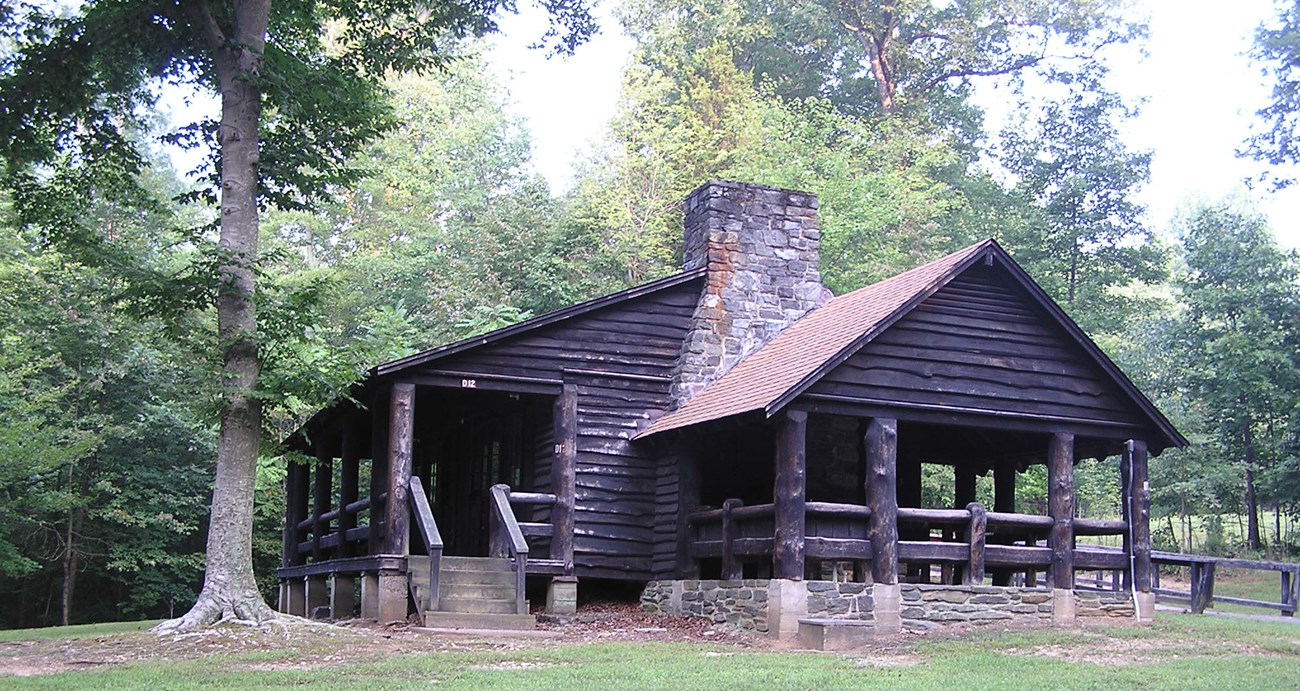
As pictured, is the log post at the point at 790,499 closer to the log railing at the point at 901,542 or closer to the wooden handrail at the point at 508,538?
the log railing at the point at 901,542

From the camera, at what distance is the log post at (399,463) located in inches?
712

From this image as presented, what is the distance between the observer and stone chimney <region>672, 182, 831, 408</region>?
20.3 meters

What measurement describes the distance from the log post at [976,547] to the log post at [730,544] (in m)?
2.87

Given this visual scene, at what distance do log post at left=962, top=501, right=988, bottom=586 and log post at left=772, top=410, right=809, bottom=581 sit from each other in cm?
232

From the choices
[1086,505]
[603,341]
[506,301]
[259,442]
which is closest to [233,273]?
[259,442]

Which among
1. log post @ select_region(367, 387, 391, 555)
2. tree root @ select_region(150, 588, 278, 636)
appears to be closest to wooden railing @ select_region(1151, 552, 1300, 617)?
log post @ select_region(367, 387, 391, 555)

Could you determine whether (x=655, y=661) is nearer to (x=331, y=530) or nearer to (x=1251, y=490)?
(x=331, y=530)

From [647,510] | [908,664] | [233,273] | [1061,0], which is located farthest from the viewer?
[1061,0]

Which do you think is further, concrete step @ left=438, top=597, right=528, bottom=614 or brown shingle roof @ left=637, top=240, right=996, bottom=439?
concrete step @ left=438, top=597, right=528, bottom=614

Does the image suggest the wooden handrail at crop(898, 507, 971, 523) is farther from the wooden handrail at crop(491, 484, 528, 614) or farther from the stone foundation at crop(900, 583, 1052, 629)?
the wooden handrail at crop(491, 484, 528, 614)

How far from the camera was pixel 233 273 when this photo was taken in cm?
1611

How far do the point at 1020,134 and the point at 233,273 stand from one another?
36.4m

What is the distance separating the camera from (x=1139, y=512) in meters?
18.0

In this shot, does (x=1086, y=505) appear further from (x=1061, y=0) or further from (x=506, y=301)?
(x=506, y=301)
